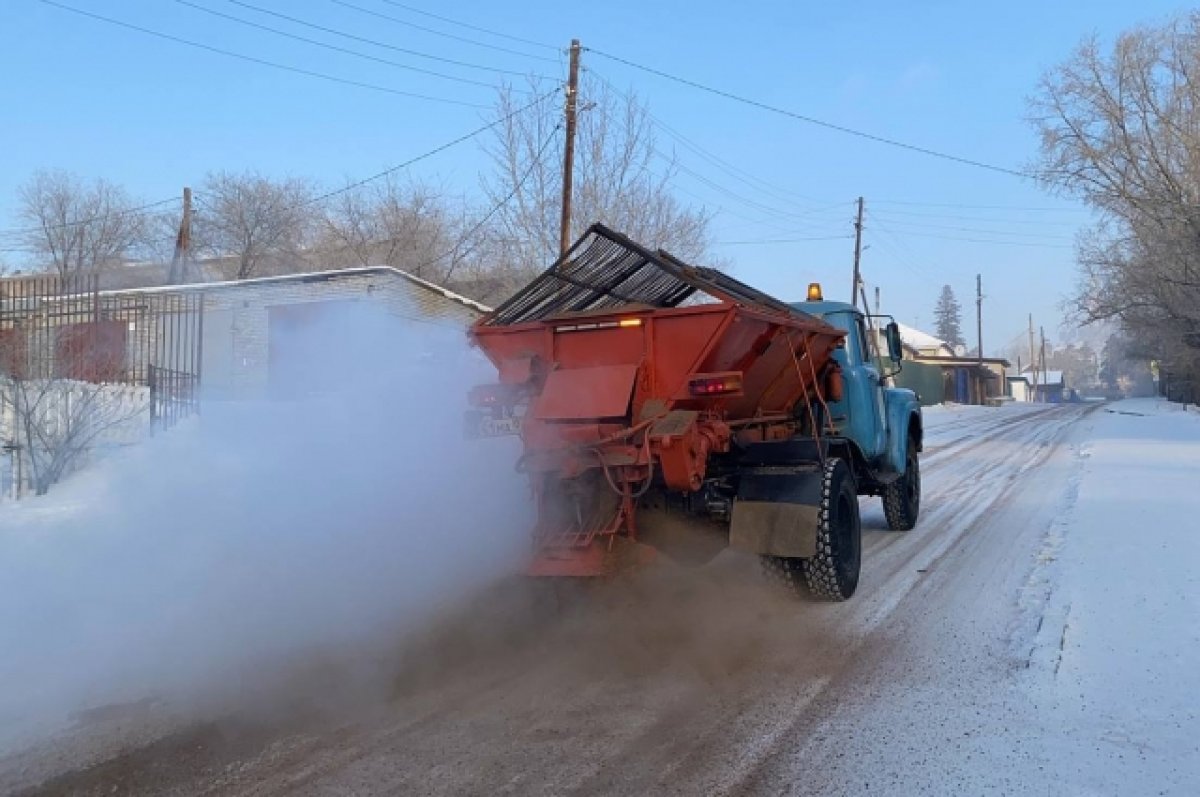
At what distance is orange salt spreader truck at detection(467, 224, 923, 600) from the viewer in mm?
6109

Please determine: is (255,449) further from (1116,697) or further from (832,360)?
(1116,697)

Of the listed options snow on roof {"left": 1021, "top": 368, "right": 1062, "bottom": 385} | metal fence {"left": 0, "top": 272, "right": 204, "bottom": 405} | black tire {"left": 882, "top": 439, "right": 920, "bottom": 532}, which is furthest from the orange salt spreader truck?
snow on roof {"left": 1021, "top": 368, "right": 1062, "bottom": 385}

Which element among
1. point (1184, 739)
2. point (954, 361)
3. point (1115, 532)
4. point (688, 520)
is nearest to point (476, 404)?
point (688, 520)

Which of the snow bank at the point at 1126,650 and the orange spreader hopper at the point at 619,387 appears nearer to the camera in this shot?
the snow bank at the point at 1126,650

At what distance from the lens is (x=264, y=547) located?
787 centimetres

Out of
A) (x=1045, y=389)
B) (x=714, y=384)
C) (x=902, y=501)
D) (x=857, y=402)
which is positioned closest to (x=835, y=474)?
(x=714, y=384)

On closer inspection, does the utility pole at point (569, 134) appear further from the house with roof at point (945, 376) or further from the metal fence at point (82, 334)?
the house with roof at point (945, 376)

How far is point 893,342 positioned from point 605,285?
4435mm

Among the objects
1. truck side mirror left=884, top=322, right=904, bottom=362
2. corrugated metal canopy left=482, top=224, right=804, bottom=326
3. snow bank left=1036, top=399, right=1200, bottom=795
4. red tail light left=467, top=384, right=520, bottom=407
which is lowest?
snow bank left=1036, top=399, right=1200, bottom=795

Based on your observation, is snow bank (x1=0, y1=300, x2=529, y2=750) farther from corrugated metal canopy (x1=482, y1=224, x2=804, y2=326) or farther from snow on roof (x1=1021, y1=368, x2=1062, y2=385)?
snow on roof (x1=1021, y1=368, x2=1062, y2=385)

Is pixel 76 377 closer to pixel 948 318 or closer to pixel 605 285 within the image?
pixel 605 285

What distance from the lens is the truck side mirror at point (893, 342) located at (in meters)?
10.1

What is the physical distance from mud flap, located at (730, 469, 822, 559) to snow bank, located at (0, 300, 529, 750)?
6.04 ft

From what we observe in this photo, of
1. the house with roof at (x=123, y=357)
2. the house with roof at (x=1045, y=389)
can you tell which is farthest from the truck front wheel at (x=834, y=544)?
the house with roof at (x=1045, y=389)
